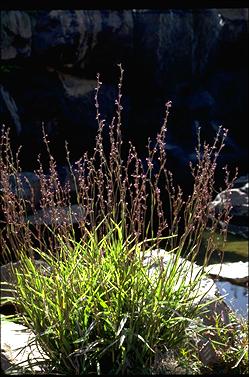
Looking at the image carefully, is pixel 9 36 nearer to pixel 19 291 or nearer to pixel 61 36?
pixel 61 36

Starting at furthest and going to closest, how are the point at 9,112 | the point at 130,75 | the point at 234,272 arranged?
the point at 130,75 → the point at 9,112 → the point at 234,272

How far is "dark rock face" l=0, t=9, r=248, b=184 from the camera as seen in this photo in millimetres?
11523

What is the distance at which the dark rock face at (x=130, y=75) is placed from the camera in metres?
11.5

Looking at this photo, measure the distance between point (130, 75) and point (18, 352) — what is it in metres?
10.7

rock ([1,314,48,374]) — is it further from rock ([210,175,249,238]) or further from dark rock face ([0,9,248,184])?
dark rock face ([0,9,248,184])

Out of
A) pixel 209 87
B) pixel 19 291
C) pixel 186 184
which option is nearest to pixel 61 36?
pixel 186 184

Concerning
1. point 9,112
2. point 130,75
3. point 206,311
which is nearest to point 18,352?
point 206,311

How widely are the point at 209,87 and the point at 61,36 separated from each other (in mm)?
4477

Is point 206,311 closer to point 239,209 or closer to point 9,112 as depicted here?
point 239,209

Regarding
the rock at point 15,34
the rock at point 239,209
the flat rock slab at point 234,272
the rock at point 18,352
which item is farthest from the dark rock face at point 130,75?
the rock at point 18,352

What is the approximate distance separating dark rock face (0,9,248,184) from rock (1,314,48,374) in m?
7.51

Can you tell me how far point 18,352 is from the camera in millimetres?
3525

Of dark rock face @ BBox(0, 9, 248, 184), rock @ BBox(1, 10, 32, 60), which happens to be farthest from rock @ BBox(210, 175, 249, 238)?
rock @ BBox(1, 10, 32, 60)

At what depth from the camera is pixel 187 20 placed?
1427 centimetres
